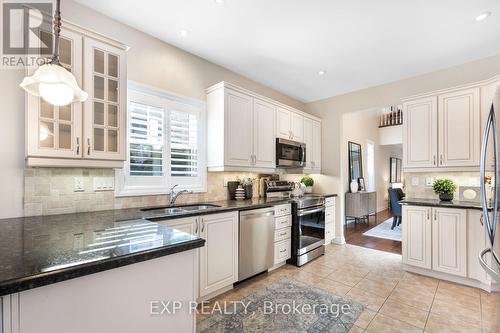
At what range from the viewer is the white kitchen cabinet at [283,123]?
3762 millimetres

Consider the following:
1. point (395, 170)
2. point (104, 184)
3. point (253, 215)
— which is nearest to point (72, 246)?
point (104, 184)

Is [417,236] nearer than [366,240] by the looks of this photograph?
Yes

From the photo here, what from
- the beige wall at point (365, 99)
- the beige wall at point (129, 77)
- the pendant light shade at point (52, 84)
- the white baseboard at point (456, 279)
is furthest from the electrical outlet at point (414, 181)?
the pendant light shade at point (52, 84)

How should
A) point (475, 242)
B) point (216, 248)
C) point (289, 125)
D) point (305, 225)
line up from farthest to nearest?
1. point (289, 125)
2. point (305, 225)
3. point (475, 242)
4. point (216, 248)

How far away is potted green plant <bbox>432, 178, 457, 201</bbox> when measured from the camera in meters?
3.15

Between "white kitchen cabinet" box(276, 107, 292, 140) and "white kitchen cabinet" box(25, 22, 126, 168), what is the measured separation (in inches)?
89.9

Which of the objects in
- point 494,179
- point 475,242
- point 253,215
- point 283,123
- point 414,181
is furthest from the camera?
point 283,123

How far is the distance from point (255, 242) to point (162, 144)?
1607mm

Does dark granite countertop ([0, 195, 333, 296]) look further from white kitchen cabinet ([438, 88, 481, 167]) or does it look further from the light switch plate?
the light switch plate

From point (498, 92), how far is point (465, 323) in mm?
1938

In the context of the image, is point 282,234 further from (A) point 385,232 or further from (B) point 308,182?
(A) point 385,232

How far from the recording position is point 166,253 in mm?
1092

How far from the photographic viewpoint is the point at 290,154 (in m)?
3.91

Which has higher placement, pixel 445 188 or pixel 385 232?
pixel 445 188
